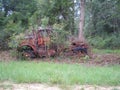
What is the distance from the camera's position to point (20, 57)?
13844 mm

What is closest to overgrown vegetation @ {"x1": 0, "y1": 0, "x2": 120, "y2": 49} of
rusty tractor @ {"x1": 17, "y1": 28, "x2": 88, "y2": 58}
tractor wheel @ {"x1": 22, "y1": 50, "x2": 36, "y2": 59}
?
rusty tractor @ {"x1": 17, "y1": 28, "x2": 88, "y2": 58}

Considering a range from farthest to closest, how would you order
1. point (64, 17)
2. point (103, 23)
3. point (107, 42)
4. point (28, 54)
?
point (103, 23) → point (107, 42) → point (64, 17) → point (28, 54)

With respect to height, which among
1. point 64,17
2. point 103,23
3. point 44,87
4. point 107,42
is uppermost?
point 64,17

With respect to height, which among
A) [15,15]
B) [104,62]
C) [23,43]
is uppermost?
[15,15]

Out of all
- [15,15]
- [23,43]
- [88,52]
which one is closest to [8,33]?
[15,15]

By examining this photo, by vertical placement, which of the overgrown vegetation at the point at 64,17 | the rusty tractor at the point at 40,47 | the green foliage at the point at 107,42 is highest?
the overgrown vegetation at the point at 64,17

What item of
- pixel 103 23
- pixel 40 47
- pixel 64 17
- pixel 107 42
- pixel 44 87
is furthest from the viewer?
pixel 103 23

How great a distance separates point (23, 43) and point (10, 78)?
608 centimetres

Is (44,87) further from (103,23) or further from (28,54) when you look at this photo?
(103,23)

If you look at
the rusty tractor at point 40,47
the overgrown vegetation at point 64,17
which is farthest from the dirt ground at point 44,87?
the overgrown vegetation at point 64,17

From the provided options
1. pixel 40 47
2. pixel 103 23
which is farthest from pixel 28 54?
pixel 103 23

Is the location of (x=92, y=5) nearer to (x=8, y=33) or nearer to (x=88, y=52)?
(x=8, y=33)

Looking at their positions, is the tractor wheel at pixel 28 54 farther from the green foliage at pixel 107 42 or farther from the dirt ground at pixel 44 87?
the green foliage at pixel 107 42

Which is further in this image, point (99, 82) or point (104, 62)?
point (104, 62)
